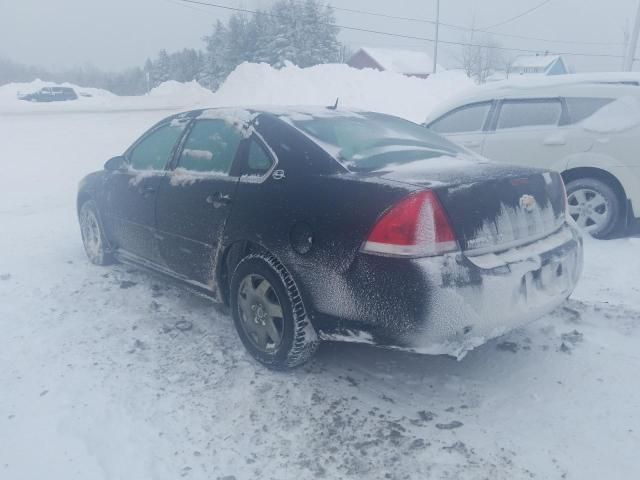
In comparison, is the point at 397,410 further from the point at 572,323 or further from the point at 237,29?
the point at 237,29

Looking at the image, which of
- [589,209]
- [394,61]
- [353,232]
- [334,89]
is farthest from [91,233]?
[394,61]

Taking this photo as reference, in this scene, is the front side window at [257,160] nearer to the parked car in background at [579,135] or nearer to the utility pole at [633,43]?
the parked car in background at [579,135]

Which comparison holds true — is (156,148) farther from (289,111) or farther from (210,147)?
(289,111)

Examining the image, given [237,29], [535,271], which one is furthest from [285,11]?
[535,271]

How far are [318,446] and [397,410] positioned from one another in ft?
1.73

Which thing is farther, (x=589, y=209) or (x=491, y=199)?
(x=589, y=209)

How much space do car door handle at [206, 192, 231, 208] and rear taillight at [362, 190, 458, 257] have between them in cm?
120

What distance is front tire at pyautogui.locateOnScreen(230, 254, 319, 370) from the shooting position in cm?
309

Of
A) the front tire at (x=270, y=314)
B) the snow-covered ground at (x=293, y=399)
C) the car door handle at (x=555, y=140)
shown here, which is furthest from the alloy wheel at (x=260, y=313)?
the car door handle at (x=555, y=140)

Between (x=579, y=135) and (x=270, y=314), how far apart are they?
13.9ft

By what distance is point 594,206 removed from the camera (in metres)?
5.75

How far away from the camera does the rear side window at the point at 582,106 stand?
5.80 m

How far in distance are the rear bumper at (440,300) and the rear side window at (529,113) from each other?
144 inches

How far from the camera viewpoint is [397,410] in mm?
2986
